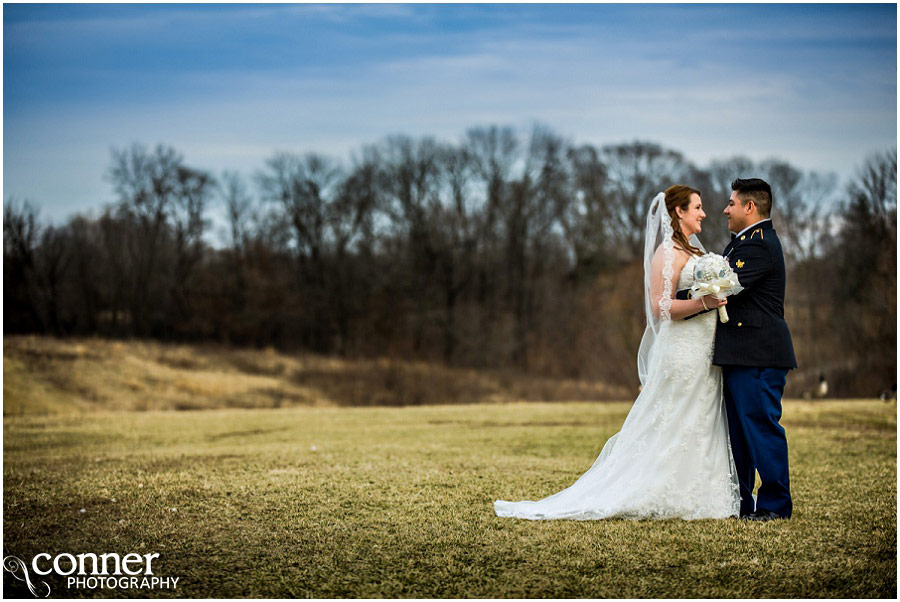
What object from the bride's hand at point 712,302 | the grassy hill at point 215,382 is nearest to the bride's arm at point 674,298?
the bride's hand at point 712,302

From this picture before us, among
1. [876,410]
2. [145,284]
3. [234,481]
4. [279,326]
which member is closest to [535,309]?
[279,326]

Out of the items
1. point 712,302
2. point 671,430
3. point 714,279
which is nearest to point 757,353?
point 712,302

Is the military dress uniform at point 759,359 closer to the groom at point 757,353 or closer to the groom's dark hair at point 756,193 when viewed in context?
the groom at point 757,353

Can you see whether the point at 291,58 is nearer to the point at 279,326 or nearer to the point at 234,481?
the point at 279,326

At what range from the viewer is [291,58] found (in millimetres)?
35562

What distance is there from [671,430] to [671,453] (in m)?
0.16

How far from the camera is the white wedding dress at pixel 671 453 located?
18.3ft

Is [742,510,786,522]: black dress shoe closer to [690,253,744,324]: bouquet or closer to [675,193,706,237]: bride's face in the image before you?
[690,253,744,324]: bouquet

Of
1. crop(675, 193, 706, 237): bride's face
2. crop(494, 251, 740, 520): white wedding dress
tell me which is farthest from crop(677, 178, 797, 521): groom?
crop(675, 193, 706, 237): bride's face

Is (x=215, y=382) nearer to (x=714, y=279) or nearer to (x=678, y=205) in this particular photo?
(x=678, y=205)

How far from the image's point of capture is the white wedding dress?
5.57 metres

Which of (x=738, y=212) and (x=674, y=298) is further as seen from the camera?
(x=674, y=298)

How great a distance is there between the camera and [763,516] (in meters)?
5.55

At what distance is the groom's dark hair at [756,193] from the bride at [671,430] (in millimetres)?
332
